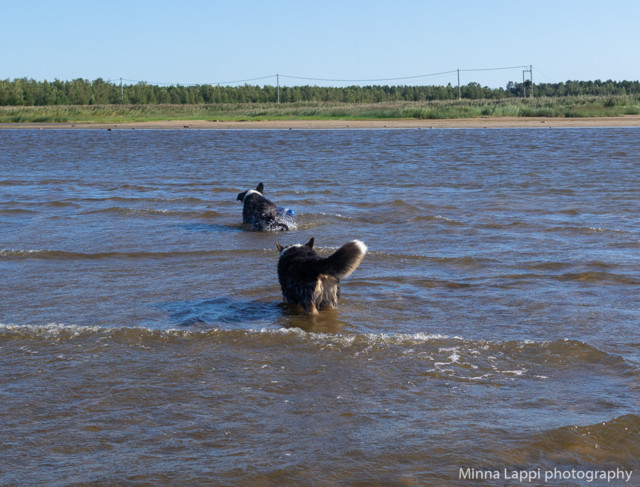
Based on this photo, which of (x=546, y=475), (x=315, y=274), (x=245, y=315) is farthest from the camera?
(x=245, y=315)

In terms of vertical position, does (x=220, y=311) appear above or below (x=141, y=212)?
below

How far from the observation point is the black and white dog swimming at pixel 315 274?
6.48m

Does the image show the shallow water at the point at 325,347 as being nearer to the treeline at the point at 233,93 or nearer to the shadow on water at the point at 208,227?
the shadow on water at the point at 208,227

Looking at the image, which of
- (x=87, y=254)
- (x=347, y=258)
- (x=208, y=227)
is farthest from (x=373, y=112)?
(x=347, y=258)

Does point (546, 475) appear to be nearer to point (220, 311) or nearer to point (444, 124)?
point (220, 311)

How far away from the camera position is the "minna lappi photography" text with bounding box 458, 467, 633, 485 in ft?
12.9

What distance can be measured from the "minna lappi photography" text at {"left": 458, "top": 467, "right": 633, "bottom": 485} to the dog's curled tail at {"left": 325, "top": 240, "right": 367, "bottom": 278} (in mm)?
2661

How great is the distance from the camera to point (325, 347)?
615 centimetres

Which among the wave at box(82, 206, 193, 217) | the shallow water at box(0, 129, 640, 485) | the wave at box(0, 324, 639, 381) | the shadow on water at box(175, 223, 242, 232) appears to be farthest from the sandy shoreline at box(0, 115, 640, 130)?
the wave at box(0, 324, 639, 381)

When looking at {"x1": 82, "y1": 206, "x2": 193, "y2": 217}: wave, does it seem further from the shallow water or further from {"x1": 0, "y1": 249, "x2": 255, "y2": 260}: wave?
{"x1": 0, "y1": 249, "x2": 255, "y2": 260}: wave

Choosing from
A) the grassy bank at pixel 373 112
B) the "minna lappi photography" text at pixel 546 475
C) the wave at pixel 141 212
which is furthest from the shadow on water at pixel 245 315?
the grassy bank at pixel 373 112

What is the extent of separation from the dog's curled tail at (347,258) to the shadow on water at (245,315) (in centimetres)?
56

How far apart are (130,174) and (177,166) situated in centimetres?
265

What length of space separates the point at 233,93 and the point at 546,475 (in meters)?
111
